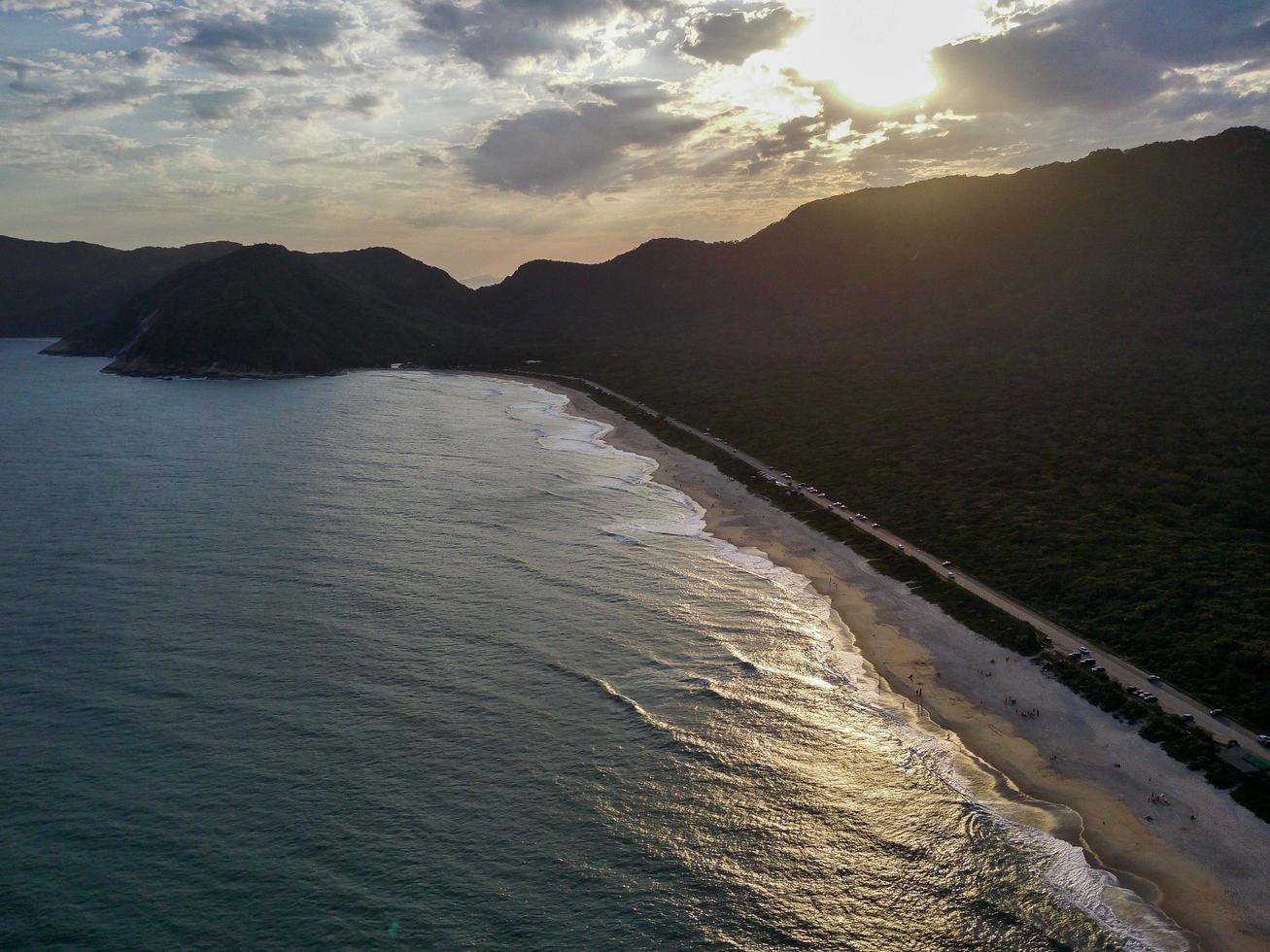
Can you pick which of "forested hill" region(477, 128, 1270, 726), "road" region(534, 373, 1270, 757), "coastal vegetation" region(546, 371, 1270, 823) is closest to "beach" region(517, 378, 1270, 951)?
"coastal vegetation" region(546, 371, 1270, 823)

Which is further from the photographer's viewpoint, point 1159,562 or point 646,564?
point 646,564

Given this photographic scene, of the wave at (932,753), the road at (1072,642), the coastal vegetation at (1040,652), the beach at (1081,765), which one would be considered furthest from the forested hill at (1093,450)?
the wave at (932,753)

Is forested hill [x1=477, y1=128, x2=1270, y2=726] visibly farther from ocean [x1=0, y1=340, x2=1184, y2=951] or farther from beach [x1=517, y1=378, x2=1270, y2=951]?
ocean [x1=0, y1=340, x2=1184, y2=951]

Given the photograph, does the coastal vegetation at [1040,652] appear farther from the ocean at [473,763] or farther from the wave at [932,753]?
the ocean at [473,763]

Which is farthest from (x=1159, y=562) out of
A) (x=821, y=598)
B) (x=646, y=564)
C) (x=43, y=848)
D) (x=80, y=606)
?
(x=80, y=606)

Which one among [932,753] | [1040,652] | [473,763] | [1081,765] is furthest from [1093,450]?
[473,763]

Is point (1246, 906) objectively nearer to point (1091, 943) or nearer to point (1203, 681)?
point (1091, 943)
